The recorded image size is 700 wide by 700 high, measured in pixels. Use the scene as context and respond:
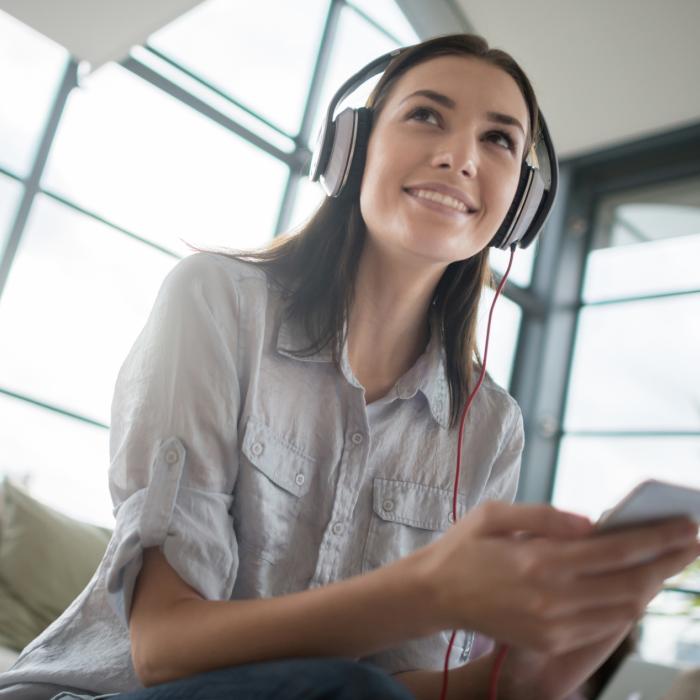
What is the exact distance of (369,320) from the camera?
1320 mm

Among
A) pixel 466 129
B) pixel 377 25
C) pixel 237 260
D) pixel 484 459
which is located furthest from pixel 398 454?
pixel 377 25

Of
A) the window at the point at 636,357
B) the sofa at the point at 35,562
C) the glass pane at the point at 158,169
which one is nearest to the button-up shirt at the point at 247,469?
the sofa at the point at 35,562

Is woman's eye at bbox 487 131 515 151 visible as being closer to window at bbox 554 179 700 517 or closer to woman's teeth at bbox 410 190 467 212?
woman's teeth at bbox 410 190 467 212

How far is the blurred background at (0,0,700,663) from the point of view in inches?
135

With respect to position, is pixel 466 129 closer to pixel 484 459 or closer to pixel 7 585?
pixel 484 459

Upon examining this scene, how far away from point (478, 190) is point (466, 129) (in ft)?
0.30

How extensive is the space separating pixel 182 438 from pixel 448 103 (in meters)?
0.66

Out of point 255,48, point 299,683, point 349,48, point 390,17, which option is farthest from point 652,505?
point 390,17

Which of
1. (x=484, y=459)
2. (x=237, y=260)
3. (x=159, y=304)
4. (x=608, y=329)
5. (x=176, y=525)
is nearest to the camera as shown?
(x=176, y=525)

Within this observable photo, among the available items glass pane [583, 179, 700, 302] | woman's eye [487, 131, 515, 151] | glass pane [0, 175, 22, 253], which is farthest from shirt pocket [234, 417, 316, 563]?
glass pane [583, 179, 700, 302]

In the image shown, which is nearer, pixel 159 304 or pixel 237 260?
pixel 159 304

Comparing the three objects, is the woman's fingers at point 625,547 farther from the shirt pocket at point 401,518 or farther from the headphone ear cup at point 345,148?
the headphone ear cup at point 345,148

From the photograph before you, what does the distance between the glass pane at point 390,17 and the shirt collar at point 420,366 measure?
3885 mm

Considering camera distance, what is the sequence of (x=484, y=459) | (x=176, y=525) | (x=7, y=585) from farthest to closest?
(x=7, y=585) → (x=484, y=459) → (x=176, y=525)
